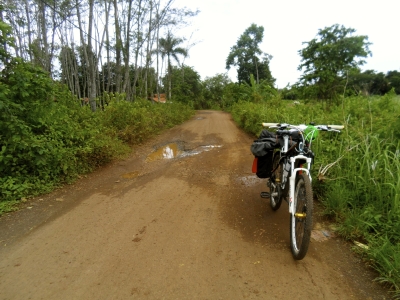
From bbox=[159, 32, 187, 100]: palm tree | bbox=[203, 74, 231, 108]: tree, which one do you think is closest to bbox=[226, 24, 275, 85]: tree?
bbox=[203, 74, 231, 108]: tree

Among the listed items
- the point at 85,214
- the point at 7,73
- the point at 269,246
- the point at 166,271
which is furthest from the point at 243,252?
the point at 7,73

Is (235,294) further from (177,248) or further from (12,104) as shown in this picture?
(12,104)

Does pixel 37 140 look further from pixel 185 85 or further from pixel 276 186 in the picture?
pixel 185 85

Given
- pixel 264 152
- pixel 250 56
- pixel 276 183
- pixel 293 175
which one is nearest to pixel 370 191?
pixel 276 183

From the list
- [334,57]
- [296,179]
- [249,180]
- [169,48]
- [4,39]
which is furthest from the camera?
[169,48]

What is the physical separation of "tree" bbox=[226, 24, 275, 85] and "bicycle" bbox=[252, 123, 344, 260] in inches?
1138

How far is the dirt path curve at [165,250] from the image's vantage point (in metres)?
2.02

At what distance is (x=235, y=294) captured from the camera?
1963 mm

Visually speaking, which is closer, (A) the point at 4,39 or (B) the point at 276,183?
(B) the point at 276,183

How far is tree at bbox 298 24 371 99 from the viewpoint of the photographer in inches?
337

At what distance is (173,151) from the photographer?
7434 mm

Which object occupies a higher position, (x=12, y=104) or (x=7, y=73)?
(x=7, y=73)

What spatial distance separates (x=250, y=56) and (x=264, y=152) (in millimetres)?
31073

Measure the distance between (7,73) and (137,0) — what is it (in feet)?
34.9
